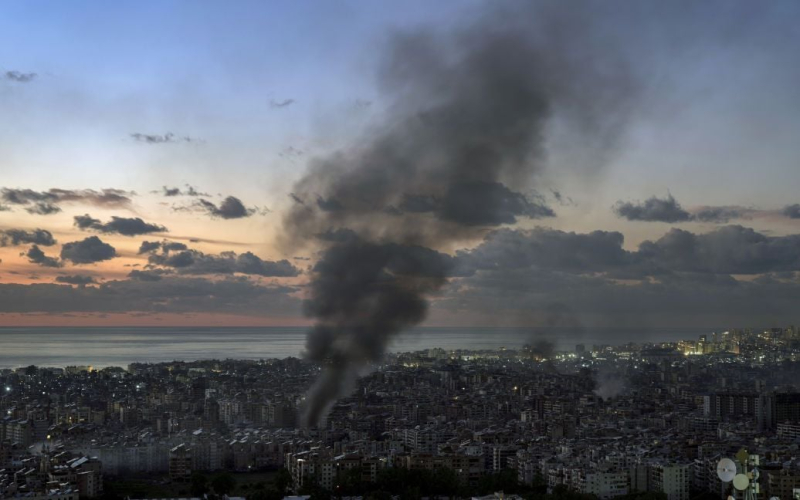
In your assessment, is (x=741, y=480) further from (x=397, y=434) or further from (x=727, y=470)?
(x=397, y=434)

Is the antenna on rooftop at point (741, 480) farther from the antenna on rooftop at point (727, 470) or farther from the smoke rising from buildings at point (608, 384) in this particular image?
the smoke rising from buildings at point (608, 384)

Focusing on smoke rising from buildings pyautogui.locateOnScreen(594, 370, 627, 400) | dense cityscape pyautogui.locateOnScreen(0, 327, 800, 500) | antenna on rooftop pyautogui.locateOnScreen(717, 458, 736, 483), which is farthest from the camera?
smoke rising from buildings pyautogui.locateOnScreen(594, 370, 627, 400)

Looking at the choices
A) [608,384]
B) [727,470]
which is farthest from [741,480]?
[608,384]

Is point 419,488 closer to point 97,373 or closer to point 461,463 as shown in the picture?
point 461,463

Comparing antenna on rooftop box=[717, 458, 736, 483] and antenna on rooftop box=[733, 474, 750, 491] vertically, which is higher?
antenna on rooftop box=[717, 458, 736, 483]

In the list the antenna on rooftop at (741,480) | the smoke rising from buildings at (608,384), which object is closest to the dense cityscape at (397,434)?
the smoke rising from buildings at (608,384)

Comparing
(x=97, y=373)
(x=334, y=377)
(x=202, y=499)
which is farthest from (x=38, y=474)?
(x=97, y=373)

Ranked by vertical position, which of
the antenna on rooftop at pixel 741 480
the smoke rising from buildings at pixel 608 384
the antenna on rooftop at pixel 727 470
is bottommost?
the smoke rising from buildings at pixel 608 384

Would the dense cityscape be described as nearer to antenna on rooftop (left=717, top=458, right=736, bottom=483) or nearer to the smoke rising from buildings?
the smoke rising from buildings

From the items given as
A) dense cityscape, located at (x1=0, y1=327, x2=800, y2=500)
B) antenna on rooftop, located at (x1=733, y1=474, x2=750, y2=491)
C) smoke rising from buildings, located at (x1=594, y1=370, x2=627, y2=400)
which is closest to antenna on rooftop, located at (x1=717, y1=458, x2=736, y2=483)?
antenna on rooftop, located at (x1=733, y1=474, x2=750, y2=491)
